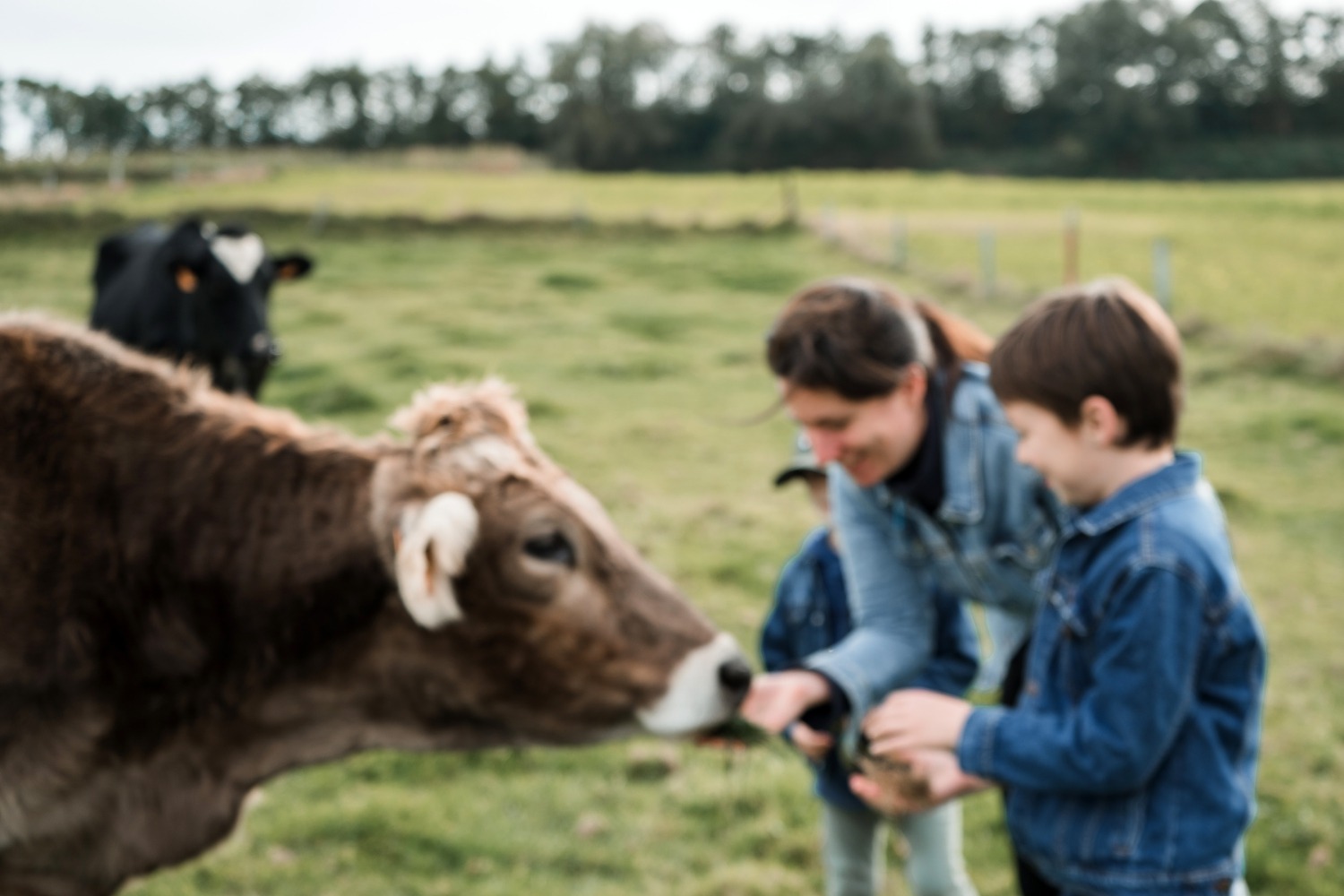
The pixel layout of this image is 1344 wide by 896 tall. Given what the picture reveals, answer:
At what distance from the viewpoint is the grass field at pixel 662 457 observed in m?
4.39

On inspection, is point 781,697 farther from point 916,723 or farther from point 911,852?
point 911,852

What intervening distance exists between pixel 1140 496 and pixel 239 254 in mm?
10011

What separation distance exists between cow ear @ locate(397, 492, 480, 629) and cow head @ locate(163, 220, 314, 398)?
849cm

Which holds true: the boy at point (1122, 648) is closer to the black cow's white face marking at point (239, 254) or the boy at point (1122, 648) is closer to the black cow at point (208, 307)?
the black cow at point (208, 307)

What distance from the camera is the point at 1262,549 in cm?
765

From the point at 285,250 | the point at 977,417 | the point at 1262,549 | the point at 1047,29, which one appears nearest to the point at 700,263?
the point at 285,250

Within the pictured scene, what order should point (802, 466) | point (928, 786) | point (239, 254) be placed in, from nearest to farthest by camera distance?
point (928, 786) → point (802, 466) → point (239, 254)

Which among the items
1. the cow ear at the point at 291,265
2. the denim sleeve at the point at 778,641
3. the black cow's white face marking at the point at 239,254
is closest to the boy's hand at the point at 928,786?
the denim sleeve at the point at 778,641

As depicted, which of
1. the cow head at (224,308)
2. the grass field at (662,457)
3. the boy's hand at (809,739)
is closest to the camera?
the boy's hand at (809,739)

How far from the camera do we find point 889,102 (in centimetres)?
7306

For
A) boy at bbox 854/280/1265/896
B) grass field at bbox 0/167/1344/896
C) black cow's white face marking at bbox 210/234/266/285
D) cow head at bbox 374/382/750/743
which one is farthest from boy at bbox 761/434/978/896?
black cow's white face marking at bbox 210/234/266/285

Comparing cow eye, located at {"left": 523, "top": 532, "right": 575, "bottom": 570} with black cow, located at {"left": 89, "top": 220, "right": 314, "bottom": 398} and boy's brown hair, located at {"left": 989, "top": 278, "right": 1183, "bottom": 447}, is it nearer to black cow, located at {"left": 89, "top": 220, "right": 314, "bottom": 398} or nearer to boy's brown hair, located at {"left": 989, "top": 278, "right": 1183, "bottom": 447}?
boy's brown hair, located at {"left": 989, "top": 278, "right": 1183, "bottom": 447}

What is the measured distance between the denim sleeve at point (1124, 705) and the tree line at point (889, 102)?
6791 cm

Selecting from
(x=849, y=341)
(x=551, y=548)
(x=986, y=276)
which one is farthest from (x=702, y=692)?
(x=986, y=276)
